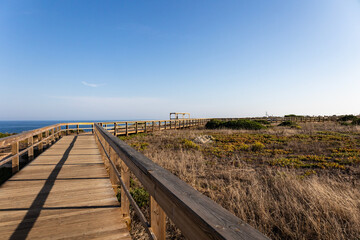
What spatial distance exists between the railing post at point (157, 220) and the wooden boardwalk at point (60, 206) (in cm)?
107

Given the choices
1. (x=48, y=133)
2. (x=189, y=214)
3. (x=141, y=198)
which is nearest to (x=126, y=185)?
(x=141, y=198)

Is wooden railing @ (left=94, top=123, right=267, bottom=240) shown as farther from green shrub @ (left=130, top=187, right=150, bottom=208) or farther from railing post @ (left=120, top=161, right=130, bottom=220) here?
green shrub @ (left=130, top=187, right=150, bottom=208)

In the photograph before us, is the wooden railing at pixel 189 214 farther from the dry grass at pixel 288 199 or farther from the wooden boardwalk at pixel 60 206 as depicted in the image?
the dry grass at pixel 288 199

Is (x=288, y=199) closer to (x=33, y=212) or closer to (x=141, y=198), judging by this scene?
(x=141, y=198)

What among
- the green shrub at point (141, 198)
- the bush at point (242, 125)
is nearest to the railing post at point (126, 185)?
the green shrub at point (141, 198)

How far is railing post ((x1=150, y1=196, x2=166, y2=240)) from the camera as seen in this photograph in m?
1.52

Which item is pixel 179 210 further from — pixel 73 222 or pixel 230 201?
pixel 230 201

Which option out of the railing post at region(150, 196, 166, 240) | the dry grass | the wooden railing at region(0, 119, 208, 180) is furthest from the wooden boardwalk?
the dry grass

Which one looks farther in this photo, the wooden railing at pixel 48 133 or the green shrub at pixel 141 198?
the wooden railing at pixel 48 133

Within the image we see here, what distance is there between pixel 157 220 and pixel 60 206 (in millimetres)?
2424

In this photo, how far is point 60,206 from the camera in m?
3.26

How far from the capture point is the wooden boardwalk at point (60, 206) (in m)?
2.53

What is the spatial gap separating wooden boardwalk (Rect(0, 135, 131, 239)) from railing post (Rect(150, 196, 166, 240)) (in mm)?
1065

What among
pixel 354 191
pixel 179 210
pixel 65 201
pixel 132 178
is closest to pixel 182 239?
pixel 65 201
